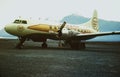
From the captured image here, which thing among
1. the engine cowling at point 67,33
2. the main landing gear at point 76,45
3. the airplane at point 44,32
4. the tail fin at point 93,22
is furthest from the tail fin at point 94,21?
the engine cowling at point 67,33

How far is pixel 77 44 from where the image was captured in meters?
25.6

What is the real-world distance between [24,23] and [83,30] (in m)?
7.81

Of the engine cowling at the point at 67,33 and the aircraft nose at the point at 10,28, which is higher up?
the aircraft nose at the point at 10,28

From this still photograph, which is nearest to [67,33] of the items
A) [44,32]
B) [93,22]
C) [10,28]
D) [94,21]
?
[44,32]

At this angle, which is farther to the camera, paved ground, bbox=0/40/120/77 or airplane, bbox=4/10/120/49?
airplane, bbox=4/10/120/49

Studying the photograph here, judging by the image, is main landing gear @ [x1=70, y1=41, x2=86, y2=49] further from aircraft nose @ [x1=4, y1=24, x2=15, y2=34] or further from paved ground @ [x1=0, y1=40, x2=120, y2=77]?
paved ground @ [x1=0, y1=40, x2=120, y2=77]

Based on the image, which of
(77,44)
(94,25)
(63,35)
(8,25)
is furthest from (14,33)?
(94,25)

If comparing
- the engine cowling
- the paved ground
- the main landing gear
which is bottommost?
the main landing gear

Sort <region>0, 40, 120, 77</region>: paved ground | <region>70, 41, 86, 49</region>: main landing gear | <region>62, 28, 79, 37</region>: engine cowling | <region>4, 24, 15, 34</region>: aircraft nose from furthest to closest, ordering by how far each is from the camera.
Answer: <region>70, 41, 86, 49</region>: main landing gear < <region>62, 28, 79, 37</region>: engine cowling < <region>4, 24, 15, 34</region>: aircraft nose < <region>0, 40, 120, 77</region>: paved ground

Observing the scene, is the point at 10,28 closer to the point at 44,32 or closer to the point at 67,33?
the point at 44,32

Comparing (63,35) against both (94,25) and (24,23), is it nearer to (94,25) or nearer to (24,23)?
(24,23)

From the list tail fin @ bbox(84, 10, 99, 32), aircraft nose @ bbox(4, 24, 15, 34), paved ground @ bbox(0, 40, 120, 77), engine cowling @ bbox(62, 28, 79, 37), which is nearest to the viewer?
paved ground @ bbox(0, 40, 120, 77)

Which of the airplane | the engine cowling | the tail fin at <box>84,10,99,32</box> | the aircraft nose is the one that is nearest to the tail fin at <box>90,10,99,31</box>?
the tail fin at <box>84,10,99,32</box>

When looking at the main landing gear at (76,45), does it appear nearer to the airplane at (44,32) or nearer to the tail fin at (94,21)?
the airplane at (44,32)
